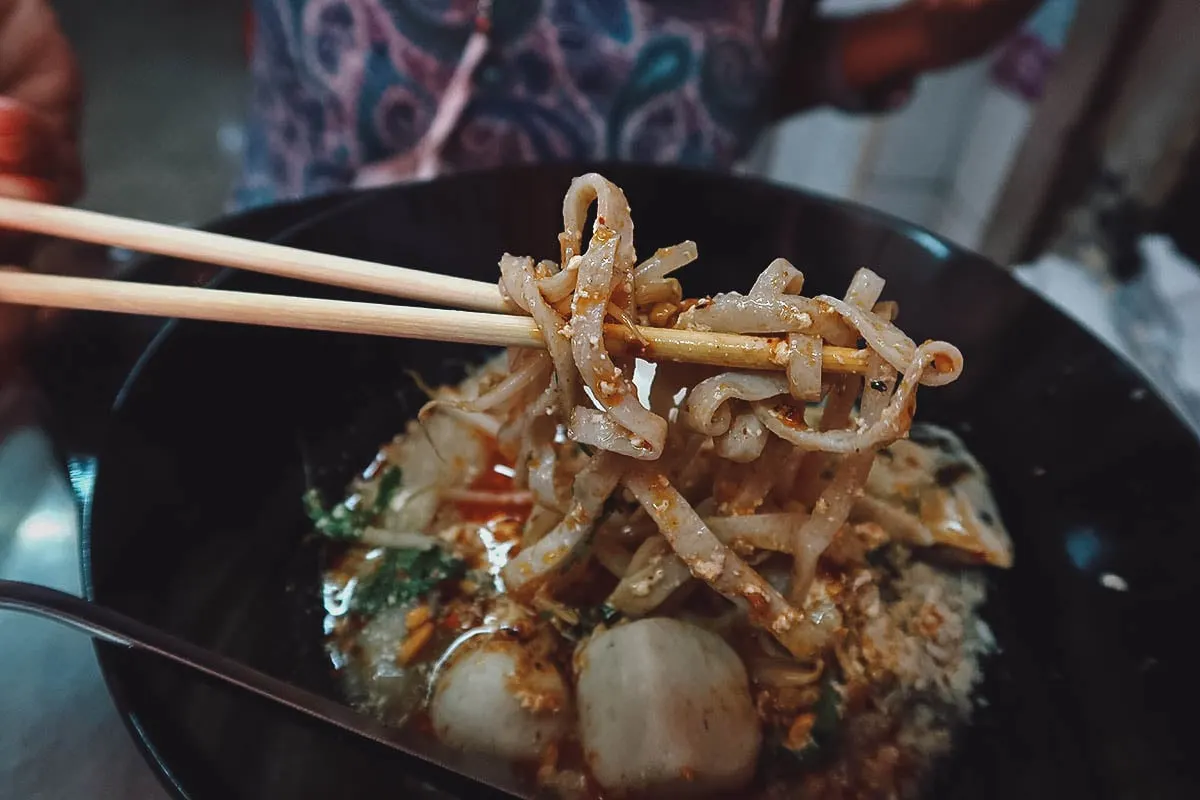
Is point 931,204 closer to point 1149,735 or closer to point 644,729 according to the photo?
point 1149,735

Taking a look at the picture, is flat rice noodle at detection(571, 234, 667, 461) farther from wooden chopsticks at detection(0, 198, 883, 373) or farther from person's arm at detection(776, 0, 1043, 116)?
person's arm at detection(776, 0, 1043, 116)

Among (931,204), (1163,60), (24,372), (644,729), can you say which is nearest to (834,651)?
(644,729)

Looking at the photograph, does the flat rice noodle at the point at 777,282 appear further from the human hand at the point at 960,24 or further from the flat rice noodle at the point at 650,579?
the human hand at the point at 960,24

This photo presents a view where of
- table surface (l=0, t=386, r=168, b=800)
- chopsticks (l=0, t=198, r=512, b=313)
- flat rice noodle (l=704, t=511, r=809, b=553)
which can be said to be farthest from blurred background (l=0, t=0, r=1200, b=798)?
flat rice noodle (l=704, t=511, r=809, b=553)

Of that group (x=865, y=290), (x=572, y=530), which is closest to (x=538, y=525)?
(x=572, y=530)

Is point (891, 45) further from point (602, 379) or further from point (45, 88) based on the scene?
point (45, 88)
